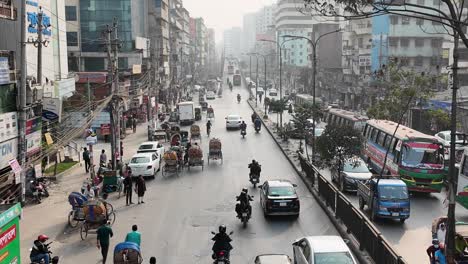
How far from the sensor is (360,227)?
1705cm

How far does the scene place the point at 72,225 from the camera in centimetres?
2080

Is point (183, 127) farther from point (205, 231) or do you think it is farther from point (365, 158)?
point (205, 231)

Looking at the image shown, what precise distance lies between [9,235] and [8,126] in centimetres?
1146

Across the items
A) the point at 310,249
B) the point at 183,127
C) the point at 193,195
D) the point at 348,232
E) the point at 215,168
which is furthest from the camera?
the point at 183,127

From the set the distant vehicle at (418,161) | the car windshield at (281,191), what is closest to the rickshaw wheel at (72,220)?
the car windshield at (281,191)

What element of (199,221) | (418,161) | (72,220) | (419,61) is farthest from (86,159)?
(419,61)

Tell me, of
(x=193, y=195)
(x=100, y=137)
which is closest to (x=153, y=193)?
(x=193, y=195)

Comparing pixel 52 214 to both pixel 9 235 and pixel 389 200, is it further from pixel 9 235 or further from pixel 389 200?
pixel 389 200

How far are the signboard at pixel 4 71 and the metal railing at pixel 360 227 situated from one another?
1374 centimetres

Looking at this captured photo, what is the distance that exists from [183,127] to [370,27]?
1225 inches

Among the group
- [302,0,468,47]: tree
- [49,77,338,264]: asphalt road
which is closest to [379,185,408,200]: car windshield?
[49,77,338,264]: asphalt road

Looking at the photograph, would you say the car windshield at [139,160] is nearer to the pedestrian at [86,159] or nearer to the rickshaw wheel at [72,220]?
the pedestrian at [86,159]

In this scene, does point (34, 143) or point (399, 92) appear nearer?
point (34, 143)

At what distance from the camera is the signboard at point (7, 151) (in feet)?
74.8
